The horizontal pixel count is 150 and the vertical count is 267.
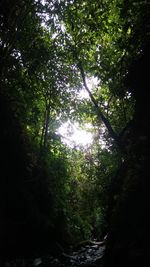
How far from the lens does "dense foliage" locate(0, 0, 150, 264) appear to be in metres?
11.9

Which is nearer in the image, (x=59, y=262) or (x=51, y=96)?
(x=59, y=262)

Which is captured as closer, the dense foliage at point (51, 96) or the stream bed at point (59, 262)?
the stream bed at point (59, 262)

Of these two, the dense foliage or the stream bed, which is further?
the dense foliage

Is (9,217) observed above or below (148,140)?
below

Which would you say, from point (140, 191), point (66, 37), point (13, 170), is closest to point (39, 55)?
point (66, 37)

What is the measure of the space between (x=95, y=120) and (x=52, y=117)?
315 cm

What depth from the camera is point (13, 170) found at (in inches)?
524

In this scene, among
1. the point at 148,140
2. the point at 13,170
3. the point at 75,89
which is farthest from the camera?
the point at 75,89

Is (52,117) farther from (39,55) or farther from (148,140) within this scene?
(148,140)

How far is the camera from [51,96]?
62.3 feet

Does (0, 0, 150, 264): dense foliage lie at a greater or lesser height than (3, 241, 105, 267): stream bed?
greater

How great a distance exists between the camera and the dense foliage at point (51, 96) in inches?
468

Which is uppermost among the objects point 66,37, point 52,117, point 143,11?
point 66,37

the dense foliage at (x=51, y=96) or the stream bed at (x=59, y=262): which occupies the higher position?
the dense foliage at (x=51, y=96)
